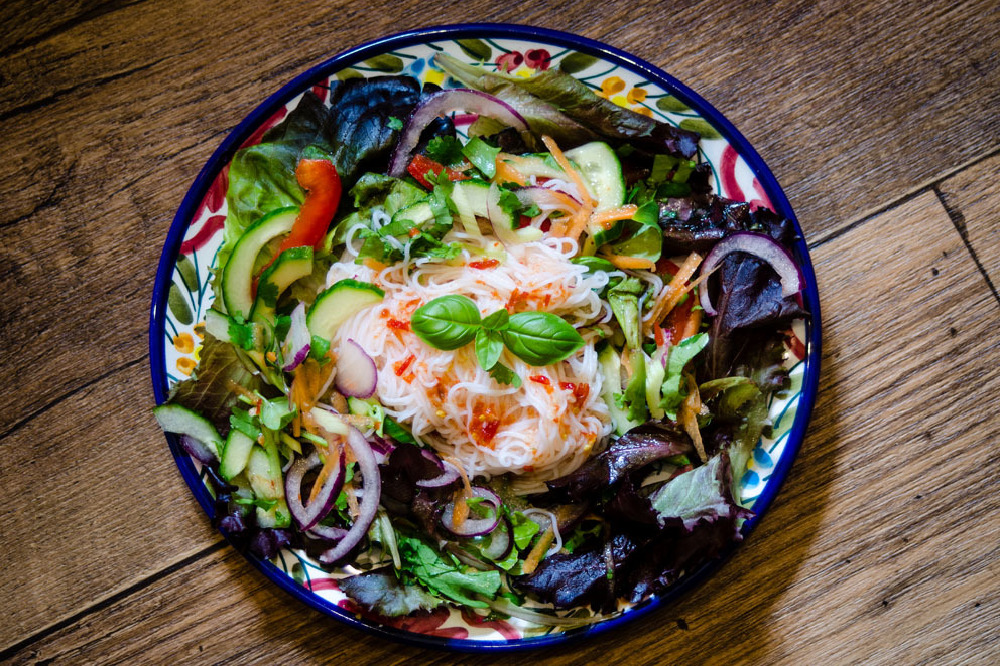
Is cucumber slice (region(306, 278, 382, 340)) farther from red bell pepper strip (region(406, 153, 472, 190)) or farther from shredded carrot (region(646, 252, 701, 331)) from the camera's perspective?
shredded carrot (region(646, 252, 701, 331))

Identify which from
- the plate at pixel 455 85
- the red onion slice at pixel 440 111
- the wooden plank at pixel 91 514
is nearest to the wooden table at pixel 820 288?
the wooden plank at pixel 91 514

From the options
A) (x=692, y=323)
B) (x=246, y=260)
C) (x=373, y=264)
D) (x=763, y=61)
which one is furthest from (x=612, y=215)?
(x=246, y=260)

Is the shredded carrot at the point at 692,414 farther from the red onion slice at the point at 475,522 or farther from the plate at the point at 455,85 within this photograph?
the red onion slice at the point at 475,522

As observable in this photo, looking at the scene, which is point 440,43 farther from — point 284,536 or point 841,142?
point 284,536

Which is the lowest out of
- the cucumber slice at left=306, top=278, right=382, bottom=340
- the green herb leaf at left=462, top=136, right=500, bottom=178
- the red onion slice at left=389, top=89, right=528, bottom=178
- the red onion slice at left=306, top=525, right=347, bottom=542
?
the red onion slice at left=306, top=525, right=347, bottom=542

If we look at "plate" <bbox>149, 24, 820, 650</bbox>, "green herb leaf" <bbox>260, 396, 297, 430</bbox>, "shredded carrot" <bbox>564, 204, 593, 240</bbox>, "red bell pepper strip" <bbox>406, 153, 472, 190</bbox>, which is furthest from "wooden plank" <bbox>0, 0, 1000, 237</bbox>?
"green herb leaf" <bbox>260, 396, 297, 430</bbox>

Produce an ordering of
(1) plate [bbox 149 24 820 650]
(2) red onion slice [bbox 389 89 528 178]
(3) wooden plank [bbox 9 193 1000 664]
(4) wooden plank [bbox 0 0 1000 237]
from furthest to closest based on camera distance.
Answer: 1. (4) wooden plank [bbox 0 0 1000 237]
2. (3) wooden plank [bbox 9 193 1000 664]
3. (2) red onion slice [bbox 389 89 528 178]
4. (1) plate [bbox 149 24 820 650]

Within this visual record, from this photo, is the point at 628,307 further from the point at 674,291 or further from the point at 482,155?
the point at 482,155
